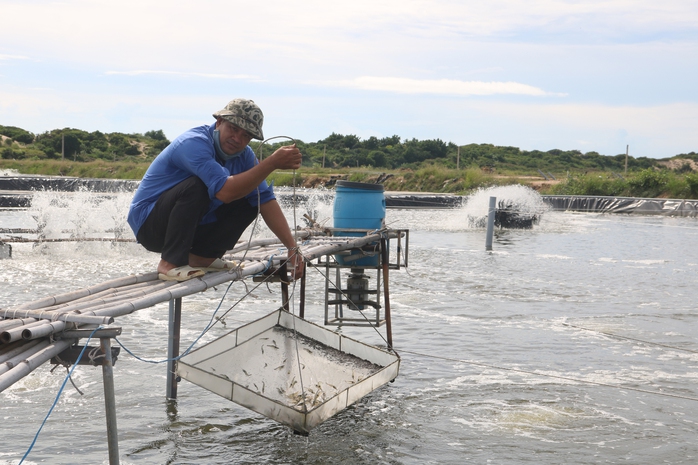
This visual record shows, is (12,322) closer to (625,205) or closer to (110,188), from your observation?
(625,205)

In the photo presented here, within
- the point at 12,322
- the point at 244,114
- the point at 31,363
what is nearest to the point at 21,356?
the point at 31,363

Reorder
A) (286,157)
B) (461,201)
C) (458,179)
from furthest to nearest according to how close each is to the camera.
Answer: (458,179) < (461,201) < (286,157)

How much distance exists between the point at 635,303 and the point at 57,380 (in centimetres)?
726

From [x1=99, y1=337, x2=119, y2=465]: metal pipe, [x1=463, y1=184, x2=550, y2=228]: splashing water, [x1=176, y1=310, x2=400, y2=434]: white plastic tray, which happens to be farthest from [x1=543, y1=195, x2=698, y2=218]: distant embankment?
[x1=99, y1=337, x2=119, y2=465]: metal pipe

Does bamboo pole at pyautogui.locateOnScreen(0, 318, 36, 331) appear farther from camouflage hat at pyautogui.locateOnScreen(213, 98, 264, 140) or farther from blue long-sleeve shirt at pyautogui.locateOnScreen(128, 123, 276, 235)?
camouflage hat at pyautogui.locateOnScreen(213, 98, 264, 140)

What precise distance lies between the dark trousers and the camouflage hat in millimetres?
371

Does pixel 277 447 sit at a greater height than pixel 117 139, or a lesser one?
lesser

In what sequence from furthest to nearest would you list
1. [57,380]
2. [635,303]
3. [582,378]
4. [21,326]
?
[635,303] < [582,378] < [57,380] < [21,326]

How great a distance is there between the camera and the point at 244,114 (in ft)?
12.5

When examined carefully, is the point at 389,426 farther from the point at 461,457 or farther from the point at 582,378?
the point at 582,378

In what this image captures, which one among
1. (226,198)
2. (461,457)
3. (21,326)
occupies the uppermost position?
(226,198)

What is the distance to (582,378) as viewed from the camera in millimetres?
5980

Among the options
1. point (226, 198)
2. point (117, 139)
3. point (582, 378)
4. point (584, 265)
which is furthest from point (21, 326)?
point (117, 139)

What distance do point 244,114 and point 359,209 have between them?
119 inches
